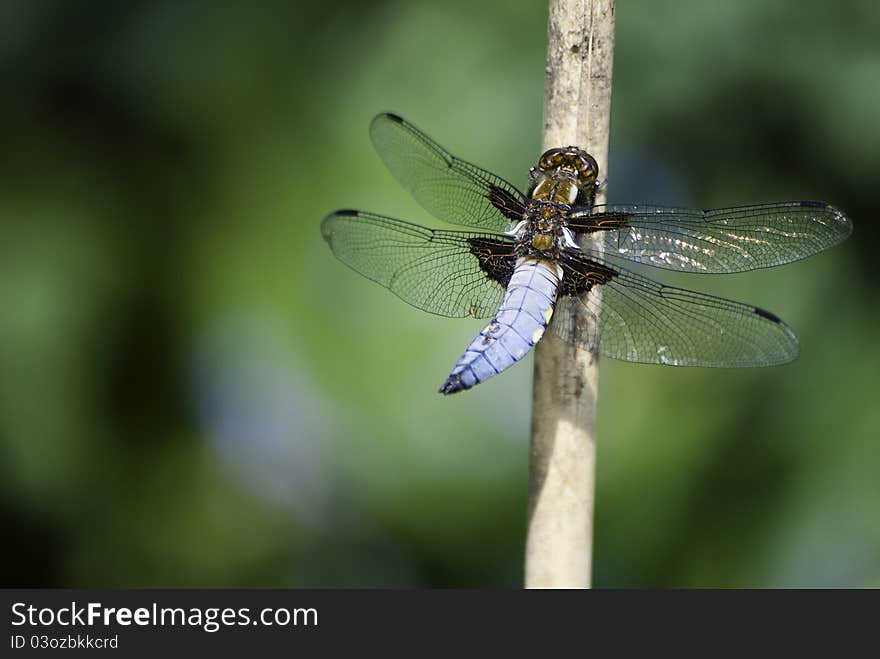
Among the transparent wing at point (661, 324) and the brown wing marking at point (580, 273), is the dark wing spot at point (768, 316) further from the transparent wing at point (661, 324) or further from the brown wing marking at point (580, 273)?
the brown wing marking at point (580, 273)

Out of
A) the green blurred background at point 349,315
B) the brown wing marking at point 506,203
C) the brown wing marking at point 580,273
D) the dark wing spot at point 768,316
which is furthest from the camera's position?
the green blurred background at point 349,315

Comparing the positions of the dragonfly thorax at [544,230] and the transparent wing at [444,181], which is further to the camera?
the transparent wing at [444,181]

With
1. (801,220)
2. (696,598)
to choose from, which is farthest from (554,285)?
(696,598)

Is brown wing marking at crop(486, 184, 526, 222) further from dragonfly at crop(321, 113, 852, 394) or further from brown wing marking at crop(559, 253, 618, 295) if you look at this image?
brown wing marking at crop(559, 253, 618, 295)

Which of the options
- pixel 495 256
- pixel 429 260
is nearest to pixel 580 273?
pixel 495 256

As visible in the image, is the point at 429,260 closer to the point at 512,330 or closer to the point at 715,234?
the point at 512,330

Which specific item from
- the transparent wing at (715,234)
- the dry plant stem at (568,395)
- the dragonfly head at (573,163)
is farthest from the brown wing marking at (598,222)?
the dry plant stem at (568,395)

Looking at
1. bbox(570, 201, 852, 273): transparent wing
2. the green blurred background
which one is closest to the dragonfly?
bbox(570, 201, 852, 273): transparent wing

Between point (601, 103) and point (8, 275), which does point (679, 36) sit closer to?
point (601, 103)
